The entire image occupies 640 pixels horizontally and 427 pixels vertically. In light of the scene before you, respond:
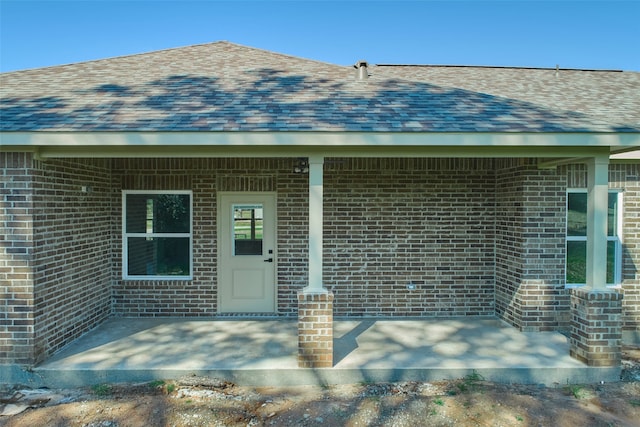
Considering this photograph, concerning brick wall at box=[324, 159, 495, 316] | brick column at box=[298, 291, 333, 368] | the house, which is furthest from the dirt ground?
brick wall at box=[324, 159, 495, 316]

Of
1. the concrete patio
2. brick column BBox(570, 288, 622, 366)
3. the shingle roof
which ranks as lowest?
the concrete patio

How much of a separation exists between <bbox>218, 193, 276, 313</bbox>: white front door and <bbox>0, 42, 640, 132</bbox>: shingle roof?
6.26ft

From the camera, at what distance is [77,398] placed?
4750 millimetres

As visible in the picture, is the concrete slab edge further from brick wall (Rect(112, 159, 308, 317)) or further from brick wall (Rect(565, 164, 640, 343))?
brick wall (Rect(565, 164, 640, 343))

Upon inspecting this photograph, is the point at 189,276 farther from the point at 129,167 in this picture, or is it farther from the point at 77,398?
the point at 77,398

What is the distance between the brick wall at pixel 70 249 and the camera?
17.6 feet

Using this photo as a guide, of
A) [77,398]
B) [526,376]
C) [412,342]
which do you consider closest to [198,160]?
[77,398]

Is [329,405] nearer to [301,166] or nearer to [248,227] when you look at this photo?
[248,227]

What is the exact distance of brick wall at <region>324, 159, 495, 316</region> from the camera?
7324mm

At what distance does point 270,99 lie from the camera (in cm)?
615

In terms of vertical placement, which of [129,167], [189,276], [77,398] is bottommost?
[77,398]

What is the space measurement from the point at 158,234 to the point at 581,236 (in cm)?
681

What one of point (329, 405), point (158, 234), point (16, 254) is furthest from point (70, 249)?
point (329, 405)

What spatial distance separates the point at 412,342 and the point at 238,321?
9.10 feet
